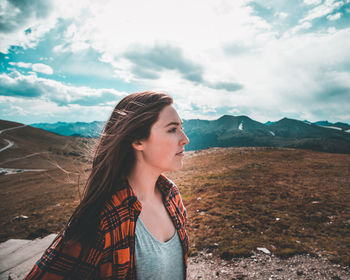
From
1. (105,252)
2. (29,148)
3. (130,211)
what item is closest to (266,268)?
(130,211)

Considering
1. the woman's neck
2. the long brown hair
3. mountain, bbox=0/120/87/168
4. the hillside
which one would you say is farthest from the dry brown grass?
mountain, bbox=0/120/87/168

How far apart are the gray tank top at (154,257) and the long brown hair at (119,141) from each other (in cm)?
63

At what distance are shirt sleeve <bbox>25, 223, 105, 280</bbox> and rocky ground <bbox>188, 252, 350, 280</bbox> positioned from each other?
5413mm

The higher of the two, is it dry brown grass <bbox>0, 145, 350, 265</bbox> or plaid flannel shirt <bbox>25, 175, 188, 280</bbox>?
plaid flannel shirt <bbox>25, 175, 188, 280</bbox>

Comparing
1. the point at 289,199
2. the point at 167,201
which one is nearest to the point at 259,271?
the point at 167,201

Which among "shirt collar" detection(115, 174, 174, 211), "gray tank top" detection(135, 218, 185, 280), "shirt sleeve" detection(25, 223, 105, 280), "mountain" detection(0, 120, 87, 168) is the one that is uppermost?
"shirt collar" detection(115, 174, 174, 211)

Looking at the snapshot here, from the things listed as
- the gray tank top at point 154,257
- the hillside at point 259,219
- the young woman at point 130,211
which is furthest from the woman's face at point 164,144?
the hillside at point 259,219

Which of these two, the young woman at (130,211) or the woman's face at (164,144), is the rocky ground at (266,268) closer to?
the young woman at (130,211)

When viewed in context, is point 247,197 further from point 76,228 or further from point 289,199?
point 76,228

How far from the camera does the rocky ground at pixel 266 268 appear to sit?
5.69 metres

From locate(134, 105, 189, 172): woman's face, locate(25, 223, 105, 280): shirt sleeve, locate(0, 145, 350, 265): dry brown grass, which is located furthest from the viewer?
locate(0, 145, 350, 265): dry brown grass

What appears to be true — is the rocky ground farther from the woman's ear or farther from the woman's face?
the woman's ear

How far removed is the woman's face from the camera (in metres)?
2.66

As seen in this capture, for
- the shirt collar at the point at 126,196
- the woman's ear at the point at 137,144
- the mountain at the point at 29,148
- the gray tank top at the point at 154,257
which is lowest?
the mountain at the point at 29,148
